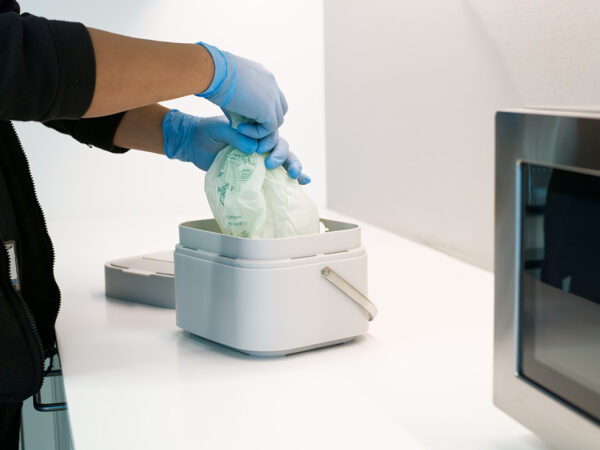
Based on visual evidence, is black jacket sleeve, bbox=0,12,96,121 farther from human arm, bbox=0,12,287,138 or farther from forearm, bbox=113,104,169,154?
forearm, bbox=113,104,169,154

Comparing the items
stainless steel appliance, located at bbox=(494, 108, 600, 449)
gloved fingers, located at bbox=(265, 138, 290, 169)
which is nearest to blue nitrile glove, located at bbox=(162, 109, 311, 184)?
gloved fingers, located at bbox=(265, 138, 290, 169)

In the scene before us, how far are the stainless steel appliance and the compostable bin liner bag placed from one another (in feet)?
1.25

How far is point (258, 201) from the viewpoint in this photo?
3.26ft

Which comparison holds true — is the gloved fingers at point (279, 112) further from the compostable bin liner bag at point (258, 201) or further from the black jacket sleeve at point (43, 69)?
the black jacket sleeve at point (43, 69)

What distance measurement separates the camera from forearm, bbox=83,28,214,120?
2.71ft

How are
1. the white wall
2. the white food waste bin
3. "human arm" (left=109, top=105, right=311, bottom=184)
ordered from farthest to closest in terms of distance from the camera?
the white wall → "human arm" (left=109, top=105, right=311, bottom=184) → the white food waste bin

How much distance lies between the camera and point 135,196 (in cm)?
223

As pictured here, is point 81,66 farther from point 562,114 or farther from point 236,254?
point 562,114

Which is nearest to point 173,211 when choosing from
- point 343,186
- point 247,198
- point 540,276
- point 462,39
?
point 343,186

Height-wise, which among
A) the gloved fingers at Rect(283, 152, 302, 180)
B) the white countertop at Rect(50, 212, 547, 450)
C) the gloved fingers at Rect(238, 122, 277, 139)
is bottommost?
the white countertop at Rect(50, 212, 547, 450)

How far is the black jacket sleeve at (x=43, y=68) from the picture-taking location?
2.41ft

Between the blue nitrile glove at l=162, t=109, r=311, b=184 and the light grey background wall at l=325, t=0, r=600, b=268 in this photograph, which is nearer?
the blue nitrile glove at l=162, t=109, r=311, b=184

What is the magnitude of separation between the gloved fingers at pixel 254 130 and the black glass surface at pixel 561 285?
0.49m

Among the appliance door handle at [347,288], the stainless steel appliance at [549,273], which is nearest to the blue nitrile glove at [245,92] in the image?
the appliance door handle at [347,288]
